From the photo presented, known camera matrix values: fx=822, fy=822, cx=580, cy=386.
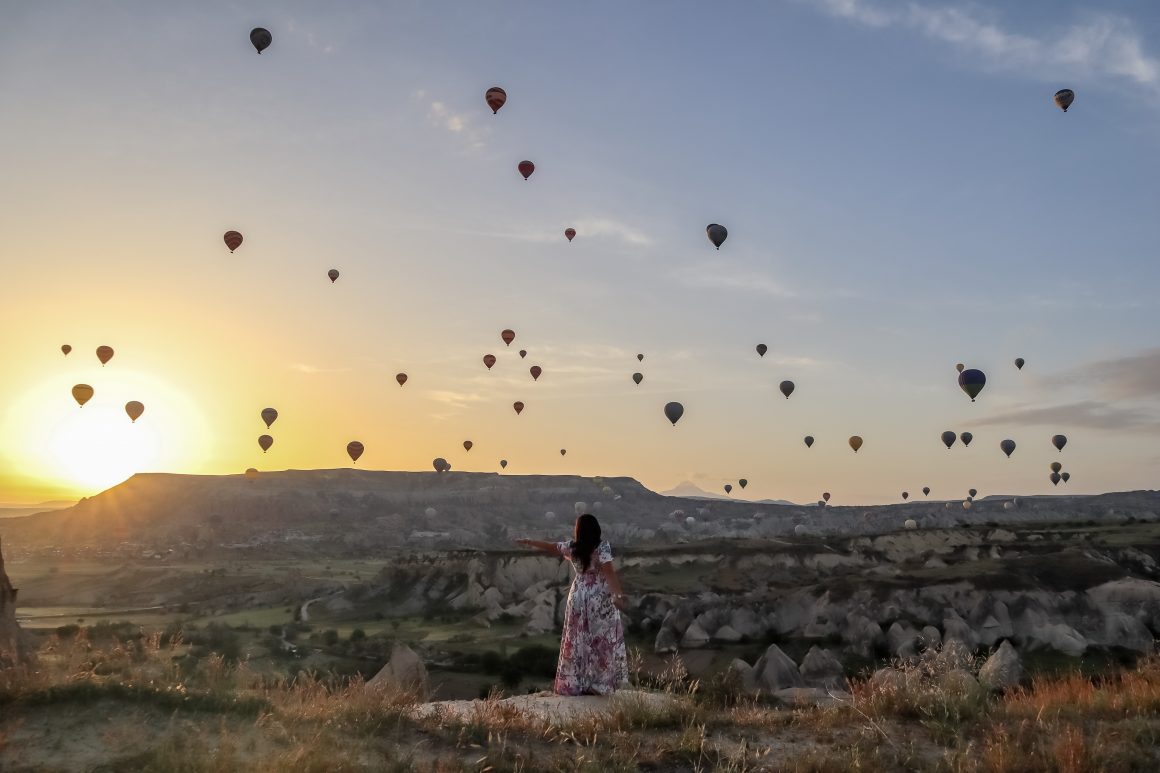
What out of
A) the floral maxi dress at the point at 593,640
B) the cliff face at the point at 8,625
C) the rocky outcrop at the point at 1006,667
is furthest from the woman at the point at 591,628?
the rocky outcrop at the point at 1006,667

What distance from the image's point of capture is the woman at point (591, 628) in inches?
435

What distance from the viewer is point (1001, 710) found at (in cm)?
883

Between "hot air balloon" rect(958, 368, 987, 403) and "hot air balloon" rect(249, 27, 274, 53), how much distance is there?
46.5 meters

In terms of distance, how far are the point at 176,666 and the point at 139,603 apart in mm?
67808

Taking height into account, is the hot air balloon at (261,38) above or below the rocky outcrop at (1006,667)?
above

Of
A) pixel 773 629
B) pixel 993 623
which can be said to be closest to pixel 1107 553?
pixel 993 623

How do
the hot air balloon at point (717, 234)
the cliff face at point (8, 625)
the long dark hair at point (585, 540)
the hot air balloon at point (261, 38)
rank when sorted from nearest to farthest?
the long dark hair at point (585, 540) → the cliff face at point (8, 625) → the hot air balloon at point (261, 38) → the hot air balloon at point (717, 234)

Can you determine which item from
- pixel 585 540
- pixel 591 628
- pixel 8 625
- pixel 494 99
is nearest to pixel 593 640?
pixel 591 628

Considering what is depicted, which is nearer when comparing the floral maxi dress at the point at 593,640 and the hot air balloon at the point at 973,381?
the floral maxi dress at the point at 593,640

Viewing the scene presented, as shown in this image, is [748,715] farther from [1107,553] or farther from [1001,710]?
[1107,553]

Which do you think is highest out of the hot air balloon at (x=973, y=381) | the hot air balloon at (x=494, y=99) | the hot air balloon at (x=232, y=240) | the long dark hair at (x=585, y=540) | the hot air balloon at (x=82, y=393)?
the hot air balloon at (x=494, y=99)

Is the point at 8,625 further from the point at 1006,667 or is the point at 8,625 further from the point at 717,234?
the point at 717,234

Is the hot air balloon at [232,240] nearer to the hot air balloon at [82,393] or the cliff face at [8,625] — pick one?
the hot air balloon at [82,393]

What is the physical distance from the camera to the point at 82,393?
5262cm
